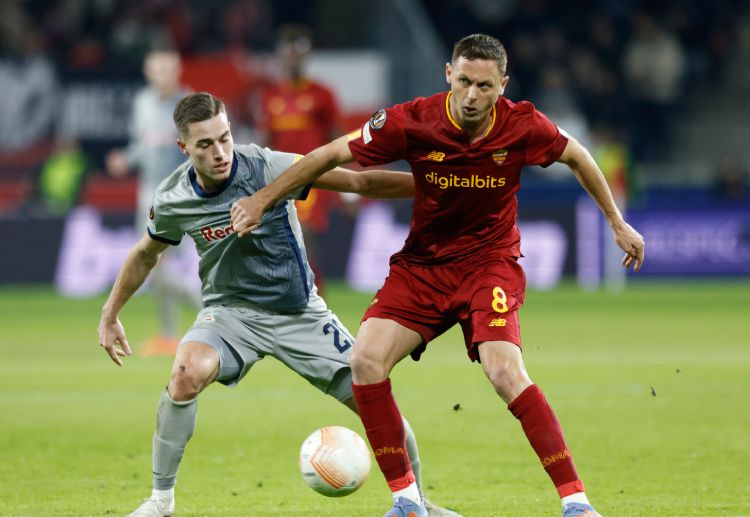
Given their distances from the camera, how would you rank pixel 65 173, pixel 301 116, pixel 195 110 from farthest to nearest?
1. pixel 65 173
2. pixel 301 116
3. pixel 195 110

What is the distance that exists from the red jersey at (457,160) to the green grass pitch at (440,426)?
1147mm

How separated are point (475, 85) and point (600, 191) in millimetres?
671

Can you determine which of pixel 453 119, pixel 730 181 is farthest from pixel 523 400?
pixel 730 181

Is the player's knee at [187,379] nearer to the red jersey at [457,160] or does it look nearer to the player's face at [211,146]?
the player's face at [211,146]

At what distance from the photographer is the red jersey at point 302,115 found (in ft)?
40.0

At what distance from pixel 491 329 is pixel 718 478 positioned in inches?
68.3

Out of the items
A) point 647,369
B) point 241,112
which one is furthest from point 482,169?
point 241,112

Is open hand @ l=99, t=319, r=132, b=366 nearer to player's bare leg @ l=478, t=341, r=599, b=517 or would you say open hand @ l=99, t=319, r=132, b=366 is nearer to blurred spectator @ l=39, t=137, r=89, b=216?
player's bare leg @ l=478, t=341, r=599, b=517

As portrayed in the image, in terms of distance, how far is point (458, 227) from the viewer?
5.61 metres

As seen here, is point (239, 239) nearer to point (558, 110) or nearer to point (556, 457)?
point (556, 457)

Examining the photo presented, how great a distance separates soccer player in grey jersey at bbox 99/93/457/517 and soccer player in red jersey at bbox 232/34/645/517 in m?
0.28

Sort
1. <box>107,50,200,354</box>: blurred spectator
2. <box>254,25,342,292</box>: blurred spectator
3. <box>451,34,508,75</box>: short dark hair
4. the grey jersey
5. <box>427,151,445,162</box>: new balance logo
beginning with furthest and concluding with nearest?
<box>254,25,342,292</box>: blurred spectator
<box>107,50,200,354</box>: blurred spectator
the grey jersey
<box>427,151,445,162</box>: new balance logo
<box>451,34,508,75</box>: short dark hair

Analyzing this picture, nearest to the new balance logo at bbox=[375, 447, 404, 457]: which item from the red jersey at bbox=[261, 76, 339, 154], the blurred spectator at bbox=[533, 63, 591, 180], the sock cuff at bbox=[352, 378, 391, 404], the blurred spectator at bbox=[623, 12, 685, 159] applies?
the sock cuff at bbox=[352, 378, 391, 404]

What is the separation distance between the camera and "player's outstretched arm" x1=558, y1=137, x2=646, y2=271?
5305 millimetres
